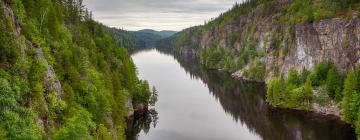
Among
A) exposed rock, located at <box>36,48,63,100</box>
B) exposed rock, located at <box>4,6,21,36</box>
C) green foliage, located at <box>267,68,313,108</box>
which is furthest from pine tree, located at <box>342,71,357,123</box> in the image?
exposed rock, located at <box>4,6,21,36</box>

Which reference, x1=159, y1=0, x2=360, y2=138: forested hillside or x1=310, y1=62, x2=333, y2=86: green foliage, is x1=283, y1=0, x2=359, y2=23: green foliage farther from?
x1=310, y1=62, x2=333, y2=86: green foliage

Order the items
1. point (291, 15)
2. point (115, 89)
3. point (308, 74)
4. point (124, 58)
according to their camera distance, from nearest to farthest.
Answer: point (115, 89) → point (124, 58) → point (308, 74) → point (291, 15)

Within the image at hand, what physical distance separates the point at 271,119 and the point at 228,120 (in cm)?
897

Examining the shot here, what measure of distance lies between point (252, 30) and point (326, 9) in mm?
65594

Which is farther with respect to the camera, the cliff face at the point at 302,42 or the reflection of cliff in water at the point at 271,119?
the cliff face at the point at 302,42

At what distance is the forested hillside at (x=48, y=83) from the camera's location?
33.8 m

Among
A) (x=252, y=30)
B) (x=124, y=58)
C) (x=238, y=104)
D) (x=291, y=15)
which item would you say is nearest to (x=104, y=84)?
(x=124, y=58)

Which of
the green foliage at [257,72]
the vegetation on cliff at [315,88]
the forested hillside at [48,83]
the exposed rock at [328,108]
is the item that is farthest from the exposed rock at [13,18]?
the green foliage at [257,72]

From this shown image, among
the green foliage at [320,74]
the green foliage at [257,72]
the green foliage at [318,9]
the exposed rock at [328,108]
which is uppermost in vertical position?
the green foliage at [318,9]

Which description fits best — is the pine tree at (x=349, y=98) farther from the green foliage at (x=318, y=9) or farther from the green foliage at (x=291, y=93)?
the green foliage at (x=318, y=9)

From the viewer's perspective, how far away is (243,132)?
262 feet

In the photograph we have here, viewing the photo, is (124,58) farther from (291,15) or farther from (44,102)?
(291,15)

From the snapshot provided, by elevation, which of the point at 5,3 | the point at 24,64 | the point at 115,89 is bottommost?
the point at 115,89

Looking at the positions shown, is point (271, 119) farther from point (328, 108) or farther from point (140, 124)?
point (140, 124)
